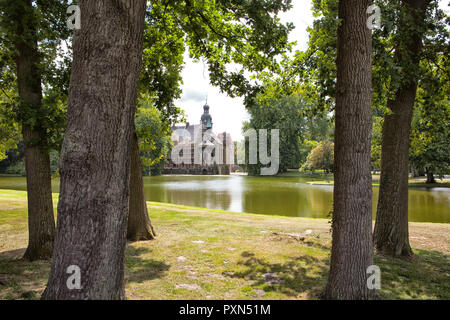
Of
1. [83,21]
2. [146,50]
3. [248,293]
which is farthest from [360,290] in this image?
[146,50]

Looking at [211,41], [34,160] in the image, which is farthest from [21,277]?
[211,41]

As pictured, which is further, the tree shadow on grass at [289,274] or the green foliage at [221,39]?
the green foliage at [221,39]

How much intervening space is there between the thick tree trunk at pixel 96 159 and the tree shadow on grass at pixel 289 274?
2.53 metres

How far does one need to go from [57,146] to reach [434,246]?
9.33 m

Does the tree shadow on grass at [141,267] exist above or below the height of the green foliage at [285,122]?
below

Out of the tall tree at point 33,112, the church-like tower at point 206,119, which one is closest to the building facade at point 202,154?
the church-like tower at point 206,119

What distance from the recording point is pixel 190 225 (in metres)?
9.38

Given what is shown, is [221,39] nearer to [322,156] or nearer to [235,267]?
[235,267]

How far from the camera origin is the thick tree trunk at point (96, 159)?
2.45 m

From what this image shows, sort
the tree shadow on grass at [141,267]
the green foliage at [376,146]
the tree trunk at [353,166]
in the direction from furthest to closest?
the green foliage at [376,146] < the tree shadow on grass at [141,267] < the tree trunk at [353,166]

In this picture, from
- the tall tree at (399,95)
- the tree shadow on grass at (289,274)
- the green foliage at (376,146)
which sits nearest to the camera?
the tree shadow on grass at (289,274)

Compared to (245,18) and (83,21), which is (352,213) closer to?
(83,21)

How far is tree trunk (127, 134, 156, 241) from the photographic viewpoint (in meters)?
7.19

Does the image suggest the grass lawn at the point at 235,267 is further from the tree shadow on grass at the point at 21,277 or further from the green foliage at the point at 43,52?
the green foliage at the point at 43,52
